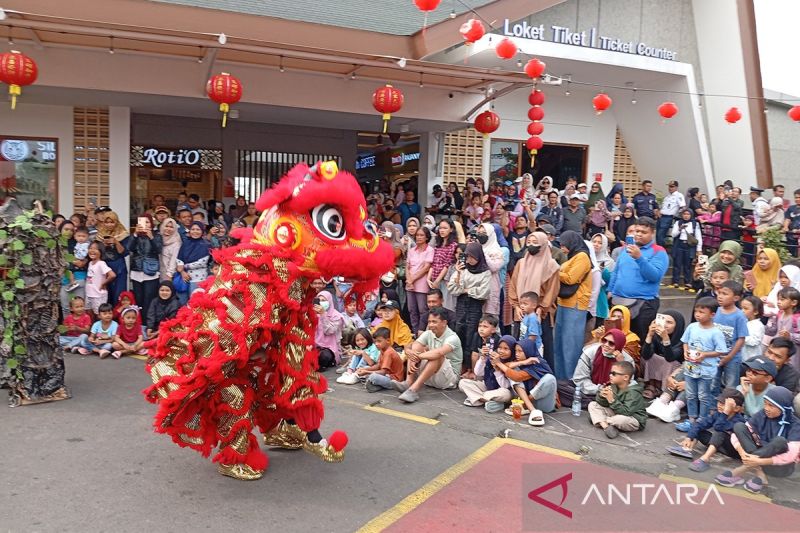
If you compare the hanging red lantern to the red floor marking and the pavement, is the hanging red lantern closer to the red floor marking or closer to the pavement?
the pavement

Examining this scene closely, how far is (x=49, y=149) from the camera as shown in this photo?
412 inches

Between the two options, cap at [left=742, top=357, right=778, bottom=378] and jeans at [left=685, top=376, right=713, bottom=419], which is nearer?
cap at [left=742, top=357, right=778, bottom=378]

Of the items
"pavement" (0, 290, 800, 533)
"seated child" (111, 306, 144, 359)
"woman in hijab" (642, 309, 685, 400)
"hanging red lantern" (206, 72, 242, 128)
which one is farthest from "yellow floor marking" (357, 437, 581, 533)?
"hanging red lantern" (206, 72, 242, 128)

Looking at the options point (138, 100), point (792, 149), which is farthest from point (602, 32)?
point (138, 100)

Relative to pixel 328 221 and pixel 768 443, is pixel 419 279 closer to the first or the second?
pixel 328 221

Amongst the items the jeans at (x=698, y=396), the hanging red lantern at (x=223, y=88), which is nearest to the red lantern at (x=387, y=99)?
the hanging red lantern at (x=223, y=88)

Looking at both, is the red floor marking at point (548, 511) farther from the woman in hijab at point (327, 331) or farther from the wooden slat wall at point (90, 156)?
the wooden slat wall at point (90, 156)

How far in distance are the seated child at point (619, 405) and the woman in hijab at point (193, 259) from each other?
5197 millimetres

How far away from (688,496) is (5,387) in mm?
6013

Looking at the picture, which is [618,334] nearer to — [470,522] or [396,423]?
[396,423]

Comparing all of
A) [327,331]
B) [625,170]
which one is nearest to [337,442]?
[327,331]

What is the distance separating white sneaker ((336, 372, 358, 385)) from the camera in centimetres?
689

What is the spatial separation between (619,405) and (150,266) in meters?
5.92

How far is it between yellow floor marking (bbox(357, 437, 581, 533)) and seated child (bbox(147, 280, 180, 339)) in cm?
470
